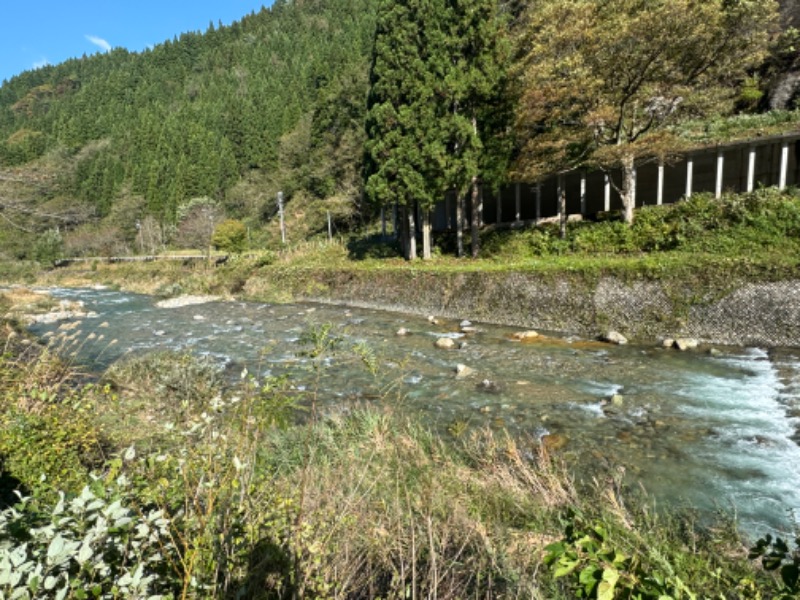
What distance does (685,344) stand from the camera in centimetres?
1042

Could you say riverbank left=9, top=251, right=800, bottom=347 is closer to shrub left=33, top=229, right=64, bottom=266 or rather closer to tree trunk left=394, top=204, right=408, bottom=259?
tree trunk left=394, top=204, right=408, bottom=259

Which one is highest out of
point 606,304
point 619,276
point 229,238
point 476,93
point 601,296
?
point 476,93

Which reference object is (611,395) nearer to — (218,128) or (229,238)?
(229,238)

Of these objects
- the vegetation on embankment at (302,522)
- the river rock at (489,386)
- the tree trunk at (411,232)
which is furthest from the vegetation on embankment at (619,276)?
the vegetation on embankment at (302,522)

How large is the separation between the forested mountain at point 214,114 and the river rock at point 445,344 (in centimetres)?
796

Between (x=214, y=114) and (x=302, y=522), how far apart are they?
271 feet

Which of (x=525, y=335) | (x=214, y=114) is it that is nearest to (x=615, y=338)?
(x=525, y=335)

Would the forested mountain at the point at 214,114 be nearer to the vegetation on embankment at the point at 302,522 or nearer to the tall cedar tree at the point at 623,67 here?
the vegetation on embankment at the point at 302,522

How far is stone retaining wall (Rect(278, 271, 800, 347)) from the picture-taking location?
33.3ft

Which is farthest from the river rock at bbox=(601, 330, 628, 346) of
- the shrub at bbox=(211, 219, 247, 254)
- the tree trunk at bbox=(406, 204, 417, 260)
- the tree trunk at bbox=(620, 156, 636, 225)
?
the shrub at bbox=(211, 219, 247, 254)

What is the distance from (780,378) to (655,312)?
3554mm

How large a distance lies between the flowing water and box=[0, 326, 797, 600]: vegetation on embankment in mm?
799

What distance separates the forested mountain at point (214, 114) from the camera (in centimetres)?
3838

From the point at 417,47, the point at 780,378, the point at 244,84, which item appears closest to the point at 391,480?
the point at 780,378
